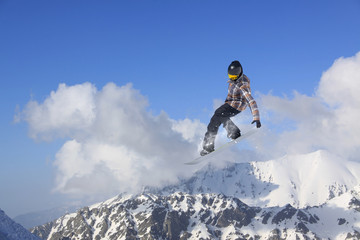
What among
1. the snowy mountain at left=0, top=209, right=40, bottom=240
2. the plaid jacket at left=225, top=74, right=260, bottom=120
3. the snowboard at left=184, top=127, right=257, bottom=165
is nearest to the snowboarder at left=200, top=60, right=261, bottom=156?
the plaid jacket at left=225, top=74, right=260, bottom=120

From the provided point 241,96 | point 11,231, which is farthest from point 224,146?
point 11,231

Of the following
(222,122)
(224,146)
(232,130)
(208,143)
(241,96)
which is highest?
(241,96)

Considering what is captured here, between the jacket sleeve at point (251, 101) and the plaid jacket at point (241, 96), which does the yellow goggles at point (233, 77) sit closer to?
the plaid jacket at point (241, 96)

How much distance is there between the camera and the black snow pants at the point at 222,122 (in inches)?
629

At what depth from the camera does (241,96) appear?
1510 cm

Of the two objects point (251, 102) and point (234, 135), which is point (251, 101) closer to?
point (251, 102)

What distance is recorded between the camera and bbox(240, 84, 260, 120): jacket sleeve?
45.8 ft

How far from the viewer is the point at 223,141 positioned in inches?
690

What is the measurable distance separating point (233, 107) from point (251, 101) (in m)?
1.50

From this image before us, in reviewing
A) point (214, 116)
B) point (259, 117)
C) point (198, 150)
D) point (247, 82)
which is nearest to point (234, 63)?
point (247, 82)

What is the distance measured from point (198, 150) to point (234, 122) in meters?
3.21

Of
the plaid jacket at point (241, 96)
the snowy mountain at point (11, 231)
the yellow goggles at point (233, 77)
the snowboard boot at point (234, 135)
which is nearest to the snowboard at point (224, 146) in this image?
the snowboard boot at point (234, 135)

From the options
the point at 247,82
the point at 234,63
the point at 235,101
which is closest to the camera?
the point at 234,63

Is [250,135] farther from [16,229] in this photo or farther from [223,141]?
[16,229]
